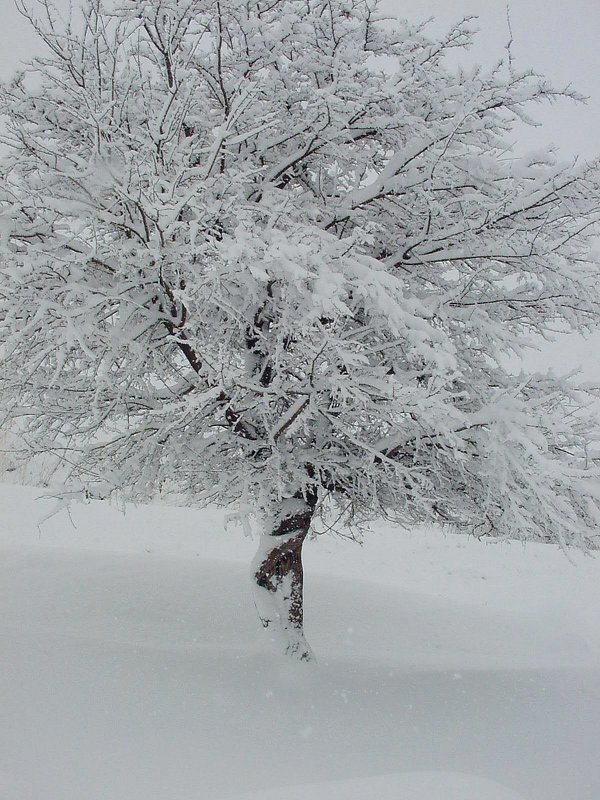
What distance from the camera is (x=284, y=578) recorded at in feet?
18.9

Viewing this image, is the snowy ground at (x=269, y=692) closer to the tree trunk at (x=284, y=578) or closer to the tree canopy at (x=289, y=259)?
the tree trunk at (x=284, y=578)

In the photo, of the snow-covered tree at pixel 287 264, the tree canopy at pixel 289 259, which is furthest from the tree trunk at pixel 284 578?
the tree canopy at pixel 289 259

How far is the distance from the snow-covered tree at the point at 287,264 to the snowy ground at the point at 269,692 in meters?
1.05

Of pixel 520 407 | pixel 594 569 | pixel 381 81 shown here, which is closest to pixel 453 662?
pixel 520 407

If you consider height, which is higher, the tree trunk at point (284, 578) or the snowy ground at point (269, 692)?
the tree trunk at point (284, 578)

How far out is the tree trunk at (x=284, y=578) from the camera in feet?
18.2

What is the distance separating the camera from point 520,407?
4.38 metres

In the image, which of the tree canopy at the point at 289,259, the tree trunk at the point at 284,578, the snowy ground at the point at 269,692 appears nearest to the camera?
the snowy ground at the point at 269,692

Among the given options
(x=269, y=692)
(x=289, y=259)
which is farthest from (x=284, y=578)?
(x=289, y=259)

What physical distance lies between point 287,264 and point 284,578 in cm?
337

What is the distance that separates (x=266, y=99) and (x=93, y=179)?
6.59 ft

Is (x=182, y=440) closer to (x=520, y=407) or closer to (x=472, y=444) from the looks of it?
(x=472, y=444)

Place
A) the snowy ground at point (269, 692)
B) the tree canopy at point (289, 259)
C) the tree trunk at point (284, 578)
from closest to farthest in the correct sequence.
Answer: the snowy ground at point (269, 692)
the tree canopy at point (289, 259)
the tree trunk at point (284, 578)

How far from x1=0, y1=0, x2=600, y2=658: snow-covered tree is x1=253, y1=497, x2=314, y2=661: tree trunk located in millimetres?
22
